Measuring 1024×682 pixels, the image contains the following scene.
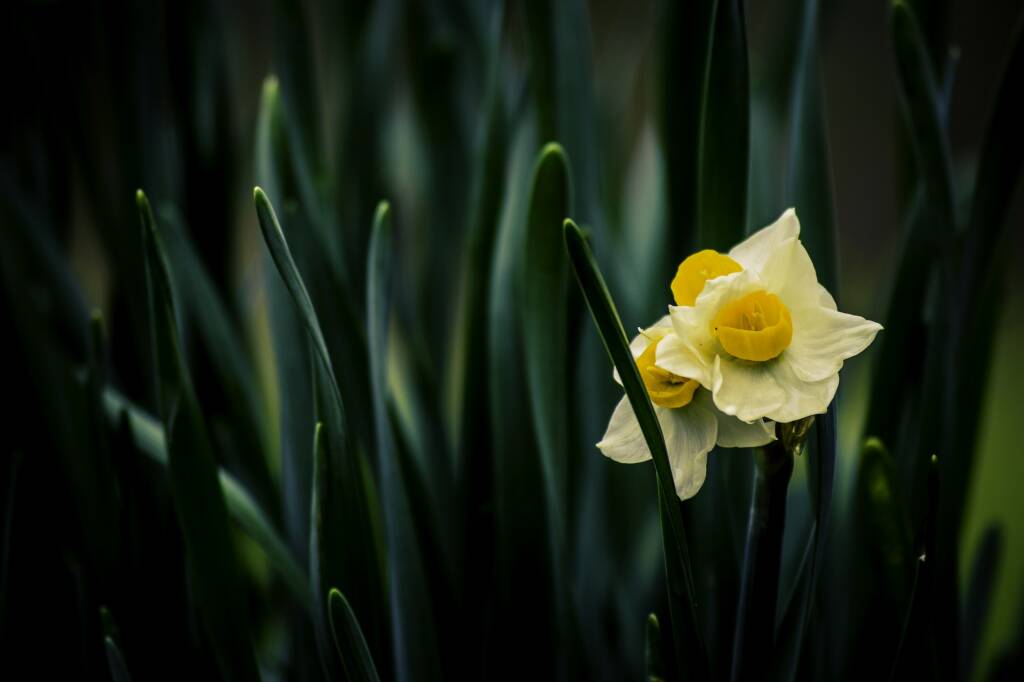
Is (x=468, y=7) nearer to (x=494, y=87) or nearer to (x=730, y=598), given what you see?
(x=494, y=87)

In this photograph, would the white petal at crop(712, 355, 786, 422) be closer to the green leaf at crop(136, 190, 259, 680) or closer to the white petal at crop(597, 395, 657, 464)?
the white petal at crop(597, 395, 657, 464)

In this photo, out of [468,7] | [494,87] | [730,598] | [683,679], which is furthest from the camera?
[468,7]

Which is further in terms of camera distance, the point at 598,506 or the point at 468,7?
the point at 468,7

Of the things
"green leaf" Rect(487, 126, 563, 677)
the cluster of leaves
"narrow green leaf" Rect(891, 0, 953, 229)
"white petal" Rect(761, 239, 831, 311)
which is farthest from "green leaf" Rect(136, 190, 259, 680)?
"narrow green leaf" Rect(891, 0, 953, 229)

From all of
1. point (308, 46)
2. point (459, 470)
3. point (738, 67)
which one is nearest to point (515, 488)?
point (459, 470)

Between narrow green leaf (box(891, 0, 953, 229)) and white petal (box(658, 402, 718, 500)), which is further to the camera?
narrow green leaf (box(891, 0, 953, 229))

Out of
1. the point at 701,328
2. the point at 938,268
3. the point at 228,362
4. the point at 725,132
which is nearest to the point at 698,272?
the point at 701,328

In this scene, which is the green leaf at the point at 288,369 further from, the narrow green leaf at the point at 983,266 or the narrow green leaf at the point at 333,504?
the narrow green leaf at the point at 983,266

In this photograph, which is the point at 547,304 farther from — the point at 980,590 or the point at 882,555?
the point at 980,590
